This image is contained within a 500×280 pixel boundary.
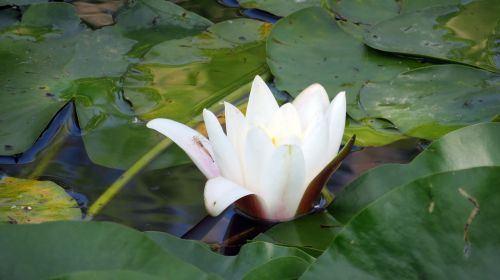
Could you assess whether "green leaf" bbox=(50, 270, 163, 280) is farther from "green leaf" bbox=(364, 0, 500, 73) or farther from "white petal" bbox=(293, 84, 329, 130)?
"green leaf" bbox=(364, 0, 500, 73)

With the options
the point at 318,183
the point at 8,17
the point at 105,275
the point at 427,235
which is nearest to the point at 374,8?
the point at 318,183

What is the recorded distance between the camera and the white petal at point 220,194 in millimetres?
1196

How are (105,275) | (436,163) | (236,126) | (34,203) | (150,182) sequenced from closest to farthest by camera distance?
(105,275), (436,163), (236,126), (34,203), (150,182)

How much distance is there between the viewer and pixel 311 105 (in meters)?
1.37

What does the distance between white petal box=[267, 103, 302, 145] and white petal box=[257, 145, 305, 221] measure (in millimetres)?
72

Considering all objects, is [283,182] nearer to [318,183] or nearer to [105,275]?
[318,183]

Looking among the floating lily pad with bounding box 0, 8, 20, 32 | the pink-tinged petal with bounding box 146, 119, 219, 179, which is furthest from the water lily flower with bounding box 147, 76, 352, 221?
the floating lily pad with bounding box 0, 8, 20, 32

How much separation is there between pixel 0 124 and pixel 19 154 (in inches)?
3.9

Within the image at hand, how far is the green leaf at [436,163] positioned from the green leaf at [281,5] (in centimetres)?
95

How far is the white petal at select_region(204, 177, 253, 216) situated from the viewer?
1196 mm

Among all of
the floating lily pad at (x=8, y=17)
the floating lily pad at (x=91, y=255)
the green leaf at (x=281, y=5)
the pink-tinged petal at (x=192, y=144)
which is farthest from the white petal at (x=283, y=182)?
the floating lily pad at (x=8, y=17)

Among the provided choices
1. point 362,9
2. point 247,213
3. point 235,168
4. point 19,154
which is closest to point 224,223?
point 247,213

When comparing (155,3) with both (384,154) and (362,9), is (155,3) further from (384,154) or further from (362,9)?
(384,154)

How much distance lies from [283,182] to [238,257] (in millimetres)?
249
